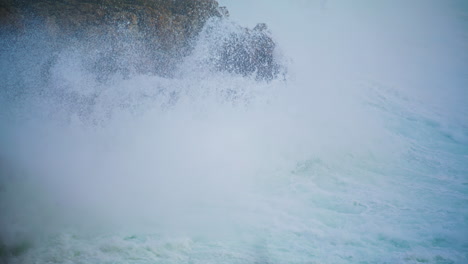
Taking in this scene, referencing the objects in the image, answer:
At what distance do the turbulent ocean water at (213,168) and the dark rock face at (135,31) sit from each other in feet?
0.75

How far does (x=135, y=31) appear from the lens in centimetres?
564

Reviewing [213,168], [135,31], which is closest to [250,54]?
[135,31]

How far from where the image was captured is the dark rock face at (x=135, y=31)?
5273 mm

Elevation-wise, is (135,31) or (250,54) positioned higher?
(250,54)

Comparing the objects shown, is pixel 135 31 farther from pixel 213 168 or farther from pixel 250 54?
pixel 213 168

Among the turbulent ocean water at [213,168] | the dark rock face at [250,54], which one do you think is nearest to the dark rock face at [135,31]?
the dark rock face at [250,54]

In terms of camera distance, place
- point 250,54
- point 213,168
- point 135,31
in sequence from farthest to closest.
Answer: point 250,54 → point 135,31 → point 213,168

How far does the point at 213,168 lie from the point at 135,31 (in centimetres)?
358

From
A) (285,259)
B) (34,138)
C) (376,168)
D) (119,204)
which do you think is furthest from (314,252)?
(34,138)

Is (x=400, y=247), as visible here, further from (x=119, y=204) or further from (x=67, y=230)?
(x=67, y=230)

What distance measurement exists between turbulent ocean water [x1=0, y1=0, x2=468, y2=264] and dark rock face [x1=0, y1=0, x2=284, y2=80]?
0.75ft

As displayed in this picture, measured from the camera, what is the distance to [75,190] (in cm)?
446

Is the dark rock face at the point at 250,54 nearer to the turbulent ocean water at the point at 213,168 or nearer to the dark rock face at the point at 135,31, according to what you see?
the dark rock face at the point at 135,31

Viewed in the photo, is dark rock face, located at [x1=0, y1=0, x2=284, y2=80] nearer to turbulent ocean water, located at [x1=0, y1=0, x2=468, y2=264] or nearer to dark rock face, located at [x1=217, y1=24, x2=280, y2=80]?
dark rock face, located at [x1=217, y1=24, x2=280, y2=80]
